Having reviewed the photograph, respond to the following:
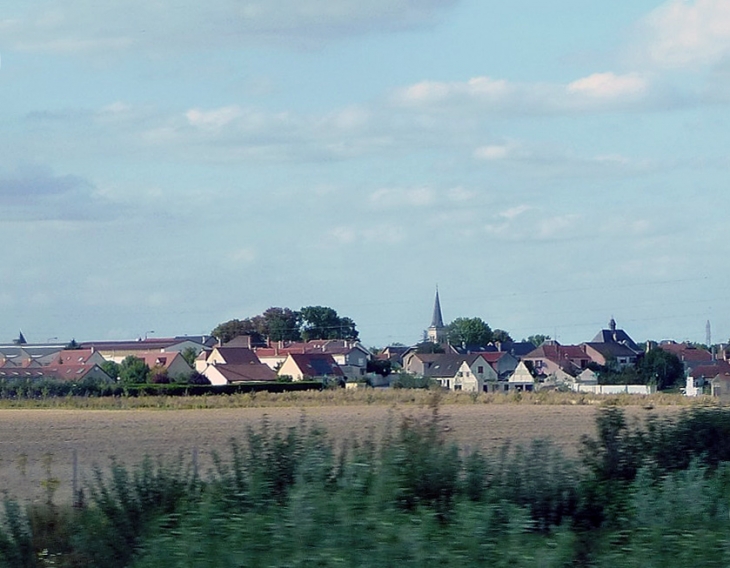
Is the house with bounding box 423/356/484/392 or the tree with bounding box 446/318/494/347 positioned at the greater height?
the tree with bounding box 446/318/494/347

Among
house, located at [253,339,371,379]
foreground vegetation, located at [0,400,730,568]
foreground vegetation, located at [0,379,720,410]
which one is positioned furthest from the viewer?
house, located at [253,339,371,379]

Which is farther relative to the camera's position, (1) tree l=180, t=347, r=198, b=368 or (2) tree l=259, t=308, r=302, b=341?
(2) tree l=259, t=308, r=302, b=341

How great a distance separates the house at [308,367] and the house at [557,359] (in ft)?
41.6

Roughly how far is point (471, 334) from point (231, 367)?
86.5 feet

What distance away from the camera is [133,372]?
61156mm

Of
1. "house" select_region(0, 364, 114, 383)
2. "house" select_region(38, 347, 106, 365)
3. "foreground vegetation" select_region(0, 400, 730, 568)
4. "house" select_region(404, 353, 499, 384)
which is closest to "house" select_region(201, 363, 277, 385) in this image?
"house" select_region(38, 347, 106, 365)

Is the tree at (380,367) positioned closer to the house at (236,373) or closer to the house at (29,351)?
the house at (236,373)

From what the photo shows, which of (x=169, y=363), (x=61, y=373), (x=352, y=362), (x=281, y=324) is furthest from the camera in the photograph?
(x=281, y=324)

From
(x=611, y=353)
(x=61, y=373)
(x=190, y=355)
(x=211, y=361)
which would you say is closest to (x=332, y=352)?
(x=190, y=355)

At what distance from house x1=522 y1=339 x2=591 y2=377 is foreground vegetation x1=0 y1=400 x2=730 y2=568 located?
147 feet

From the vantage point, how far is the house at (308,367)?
68125 millimetres

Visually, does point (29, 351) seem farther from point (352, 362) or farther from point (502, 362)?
point (502, 362)

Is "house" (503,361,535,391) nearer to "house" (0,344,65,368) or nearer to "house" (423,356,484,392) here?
"house" (423,356,484,392)

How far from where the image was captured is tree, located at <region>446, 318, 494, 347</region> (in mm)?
84500
